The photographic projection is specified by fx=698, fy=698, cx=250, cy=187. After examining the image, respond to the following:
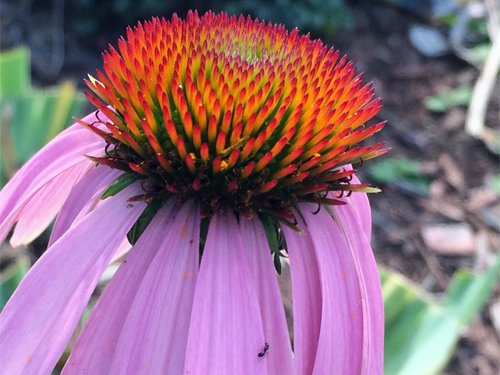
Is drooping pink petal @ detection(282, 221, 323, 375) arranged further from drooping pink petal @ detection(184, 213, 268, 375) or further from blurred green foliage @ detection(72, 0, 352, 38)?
blurred green foliage @ detection(72, 0, 352, 38)

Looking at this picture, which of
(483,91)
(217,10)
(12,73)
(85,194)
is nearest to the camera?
(85,194)

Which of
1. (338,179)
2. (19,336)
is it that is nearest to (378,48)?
(338,179)

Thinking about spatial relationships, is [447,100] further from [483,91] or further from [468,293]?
[468,293]

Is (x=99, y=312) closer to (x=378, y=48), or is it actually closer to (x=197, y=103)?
(x=197, y=103)

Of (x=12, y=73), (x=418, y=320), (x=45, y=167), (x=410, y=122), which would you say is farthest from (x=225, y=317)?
(x=410, y=122)

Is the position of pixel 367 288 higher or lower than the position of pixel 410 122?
higher

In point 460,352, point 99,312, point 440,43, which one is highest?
point 99,312
